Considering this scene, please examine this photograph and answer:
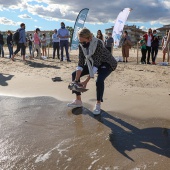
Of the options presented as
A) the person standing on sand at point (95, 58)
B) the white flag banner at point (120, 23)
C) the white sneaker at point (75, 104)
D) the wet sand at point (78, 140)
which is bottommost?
the wet sand at point (78, 140)

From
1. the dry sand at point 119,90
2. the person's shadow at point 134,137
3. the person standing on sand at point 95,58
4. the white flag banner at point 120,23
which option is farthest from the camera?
the white flag banner at point 120,23

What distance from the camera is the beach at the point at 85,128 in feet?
9.34

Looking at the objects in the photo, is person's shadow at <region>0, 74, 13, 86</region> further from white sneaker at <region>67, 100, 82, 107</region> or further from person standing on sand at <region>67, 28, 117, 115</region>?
person standing on sand at <region>67, 28, 117, 115</region>

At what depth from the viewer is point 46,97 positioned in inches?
223

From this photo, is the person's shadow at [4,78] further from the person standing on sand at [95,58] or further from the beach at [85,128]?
the person standing on sand at [95,58]

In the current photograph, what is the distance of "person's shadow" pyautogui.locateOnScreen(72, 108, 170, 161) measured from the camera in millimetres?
3158

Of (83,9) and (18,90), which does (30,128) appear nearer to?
(18,90)

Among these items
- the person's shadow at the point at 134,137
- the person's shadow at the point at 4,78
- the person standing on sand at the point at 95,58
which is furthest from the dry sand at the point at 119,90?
the person standing on sand at the point at 95,58

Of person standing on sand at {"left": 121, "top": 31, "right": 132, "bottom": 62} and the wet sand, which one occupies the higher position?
person standing on sand at {"left": 121, "top": 31, "right": 132, "bottom": 62}

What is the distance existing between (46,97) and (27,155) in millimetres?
2763

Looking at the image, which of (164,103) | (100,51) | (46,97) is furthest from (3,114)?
(164,103)

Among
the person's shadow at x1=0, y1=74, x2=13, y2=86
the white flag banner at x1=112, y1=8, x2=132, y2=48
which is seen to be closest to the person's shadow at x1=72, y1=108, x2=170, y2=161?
the person's shadow at x1=0, y1=74, x2=13, y2=86

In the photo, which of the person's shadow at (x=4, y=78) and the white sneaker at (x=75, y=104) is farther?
the person's shadow at (x=4, y=78)

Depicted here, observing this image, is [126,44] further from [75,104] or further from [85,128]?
[85,128]
